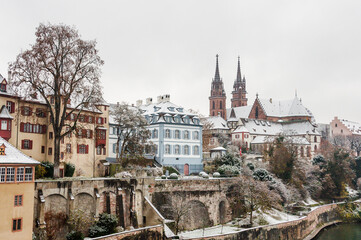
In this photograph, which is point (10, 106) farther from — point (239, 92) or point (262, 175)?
point (239, 92)

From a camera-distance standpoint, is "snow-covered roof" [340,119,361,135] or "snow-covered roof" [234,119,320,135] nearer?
"snow-covered roof" [234,119,320,135]

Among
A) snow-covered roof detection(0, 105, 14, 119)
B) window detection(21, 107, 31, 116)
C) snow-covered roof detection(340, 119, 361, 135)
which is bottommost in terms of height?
snow-covered roof detection(0, 105, 14, 119)

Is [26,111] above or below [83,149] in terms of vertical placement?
above

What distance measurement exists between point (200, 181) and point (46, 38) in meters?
20.0

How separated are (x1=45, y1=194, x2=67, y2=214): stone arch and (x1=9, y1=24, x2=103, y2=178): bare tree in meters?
3.34

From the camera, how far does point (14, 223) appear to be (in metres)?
23.3

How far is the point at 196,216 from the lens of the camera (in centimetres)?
3856

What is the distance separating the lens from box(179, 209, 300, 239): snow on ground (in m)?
35.3

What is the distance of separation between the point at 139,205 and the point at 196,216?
678cm

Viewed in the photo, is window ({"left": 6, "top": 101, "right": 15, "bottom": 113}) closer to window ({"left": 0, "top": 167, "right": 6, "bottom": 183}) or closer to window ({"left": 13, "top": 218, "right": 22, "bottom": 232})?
window ({"left": 0, "top": 167, "right": 6, "bottom": 183})

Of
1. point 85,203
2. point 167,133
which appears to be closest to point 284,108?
point 167,133

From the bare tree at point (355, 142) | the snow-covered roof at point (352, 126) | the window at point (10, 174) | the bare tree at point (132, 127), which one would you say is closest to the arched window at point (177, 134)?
the bare tree at point (132, 127)

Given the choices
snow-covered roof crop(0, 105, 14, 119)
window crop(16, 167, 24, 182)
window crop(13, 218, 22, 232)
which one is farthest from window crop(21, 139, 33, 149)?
window crop(13, 218, 22, 232)

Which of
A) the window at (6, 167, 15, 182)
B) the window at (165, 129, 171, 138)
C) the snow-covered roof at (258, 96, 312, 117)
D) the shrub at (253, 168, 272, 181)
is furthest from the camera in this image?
the snow-covered roof at (258, 96, 312, 117)
